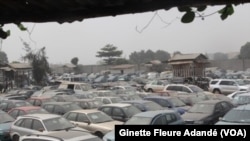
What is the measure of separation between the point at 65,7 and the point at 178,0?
3.20ft

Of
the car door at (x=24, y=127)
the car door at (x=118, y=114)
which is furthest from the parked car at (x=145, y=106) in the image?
the car door at (x=24, y=127)

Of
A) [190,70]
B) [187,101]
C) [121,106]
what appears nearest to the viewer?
[121,106]

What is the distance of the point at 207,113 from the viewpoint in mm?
18922

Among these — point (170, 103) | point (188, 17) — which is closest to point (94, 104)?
point (170, 103)

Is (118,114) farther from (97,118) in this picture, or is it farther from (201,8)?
(201,8)

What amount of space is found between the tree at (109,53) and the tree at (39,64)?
172 feet

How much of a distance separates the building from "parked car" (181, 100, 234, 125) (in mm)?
28606

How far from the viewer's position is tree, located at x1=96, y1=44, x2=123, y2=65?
107125 mm

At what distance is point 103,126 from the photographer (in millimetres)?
15742

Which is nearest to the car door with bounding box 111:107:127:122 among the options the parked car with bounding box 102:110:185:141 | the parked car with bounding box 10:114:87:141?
the parked car with bounding box 102:110:185:141

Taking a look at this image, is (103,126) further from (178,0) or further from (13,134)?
(178,0)

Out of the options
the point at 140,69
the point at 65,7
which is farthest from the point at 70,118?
the point at 140,69

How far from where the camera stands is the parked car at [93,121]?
15656 millimetres

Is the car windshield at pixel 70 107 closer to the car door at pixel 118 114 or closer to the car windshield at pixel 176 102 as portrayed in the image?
the car door at pixel 118 114
